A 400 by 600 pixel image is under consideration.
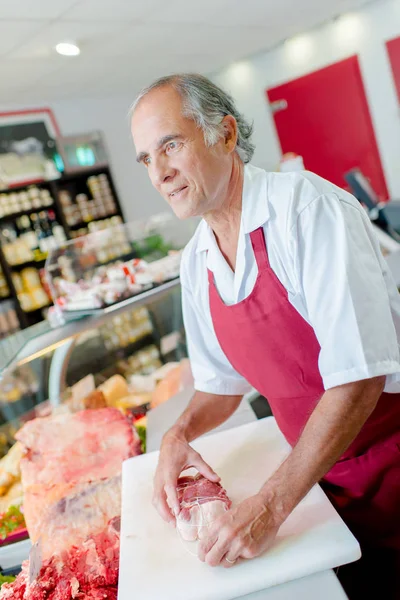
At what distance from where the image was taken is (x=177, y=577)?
2.97 ft

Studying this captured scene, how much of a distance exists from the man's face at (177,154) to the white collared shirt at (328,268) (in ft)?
0.27

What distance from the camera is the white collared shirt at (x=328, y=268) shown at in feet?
3.06

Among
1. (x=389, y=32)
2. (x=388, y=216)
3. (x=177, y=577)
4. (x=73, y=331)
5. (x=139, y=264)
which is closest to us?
(x=177, y=577)

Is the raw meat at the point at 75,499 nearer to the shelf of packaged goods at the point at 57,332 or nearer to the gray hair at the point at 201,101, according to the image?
the shelf of packaged goods at the point at 57,332

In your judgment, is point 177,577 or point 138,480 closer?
point 177,577

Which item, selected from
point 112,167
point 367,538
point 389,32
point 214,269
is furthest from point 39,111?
point 367,538

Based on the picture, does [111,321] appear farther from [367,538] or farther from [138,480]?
[367,538]

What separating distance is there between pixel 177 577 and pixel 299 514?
0.24 m

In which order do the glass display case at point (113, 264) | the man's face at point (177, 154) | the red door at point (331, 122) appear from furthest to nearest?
1. the red door at point (331, 122)
2. the glass display case at point (113, 264)
3. the man's face at point (177, 154)

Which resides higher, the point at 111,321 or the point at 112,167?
the point at 112,167

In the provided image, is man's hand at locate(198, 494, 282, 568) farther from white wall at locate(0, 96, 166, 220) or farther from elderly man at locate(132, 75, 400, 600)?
white wall at locate(0, 96, 166, 220)

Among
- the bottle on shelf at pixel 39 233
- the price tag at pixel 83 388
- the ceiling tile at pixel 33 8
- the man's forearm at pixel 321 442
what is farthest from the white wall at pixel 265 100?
the man's forearm at pixel 321 442

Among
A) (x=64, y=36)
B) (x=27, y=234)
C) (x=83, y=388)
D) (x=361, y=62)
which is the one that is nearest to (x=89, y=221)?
(x=27, y=234)

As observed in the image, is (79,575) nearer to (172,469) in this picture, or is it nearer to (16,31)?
(172,469)
